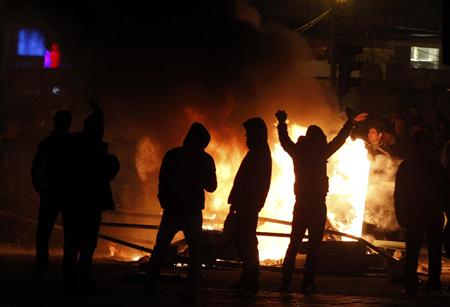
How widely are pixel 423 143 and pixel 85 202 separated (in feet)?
12.4

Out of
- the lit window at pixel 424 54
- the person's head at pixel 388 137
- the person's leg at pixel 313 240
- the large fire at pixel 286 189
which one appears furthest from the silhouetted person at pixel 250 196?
the lit window at pixel 424 54

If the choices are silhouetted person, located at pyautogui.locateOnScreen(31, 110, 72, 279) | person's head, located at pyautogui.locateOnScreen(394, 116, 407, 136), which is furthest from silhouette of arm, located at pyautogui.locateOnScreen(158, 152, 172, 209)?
person's head, located at pyautogui.locateOnScreen(394, 116, 407, 136)

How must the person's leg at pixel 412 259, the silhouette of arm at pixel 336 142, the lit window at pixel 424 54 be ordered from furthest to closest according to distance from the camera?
the lit window at pixel 424 54 < the silhouette of arm at pixel 336 142 < the person's leg at pixel 412 259

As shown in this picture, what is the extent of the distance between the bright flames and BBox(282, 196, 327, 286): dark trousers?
180 inches

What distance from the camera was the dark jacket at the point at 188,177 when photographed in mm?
9234

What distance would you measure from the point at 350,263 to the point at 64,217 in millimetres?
4662

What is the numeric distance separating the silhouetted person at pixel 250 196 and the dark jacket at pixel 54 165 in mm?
1967

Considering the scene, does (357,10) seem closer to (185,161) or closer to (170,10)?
(170,10)

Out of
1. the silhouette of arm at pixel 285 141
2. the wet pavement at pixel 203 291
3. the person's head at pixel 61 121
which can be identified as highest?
the silhouette of arm at pixel 285 141

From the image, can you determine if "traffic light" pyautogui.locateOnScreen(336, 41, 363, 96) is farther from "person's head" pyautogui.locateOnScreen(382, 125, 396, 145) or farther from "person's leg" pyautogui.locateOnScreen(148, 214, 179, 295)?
"person's leg" pyautogui.locateOnScreen(148, 214, 179, 295)

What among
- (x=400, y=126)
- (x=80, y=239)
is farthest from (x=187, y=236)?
(x=400, y=126)

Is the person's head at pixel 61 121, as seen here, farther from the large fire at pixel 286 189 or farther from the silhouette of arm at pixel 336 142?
the large fire at pixel 286 189

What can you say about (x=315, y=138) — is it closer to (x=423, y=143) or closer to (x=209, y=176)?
(x=423, y=143)

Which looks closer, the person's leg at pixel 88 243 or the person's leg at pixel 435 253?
the person's leg at pixel 88 243
